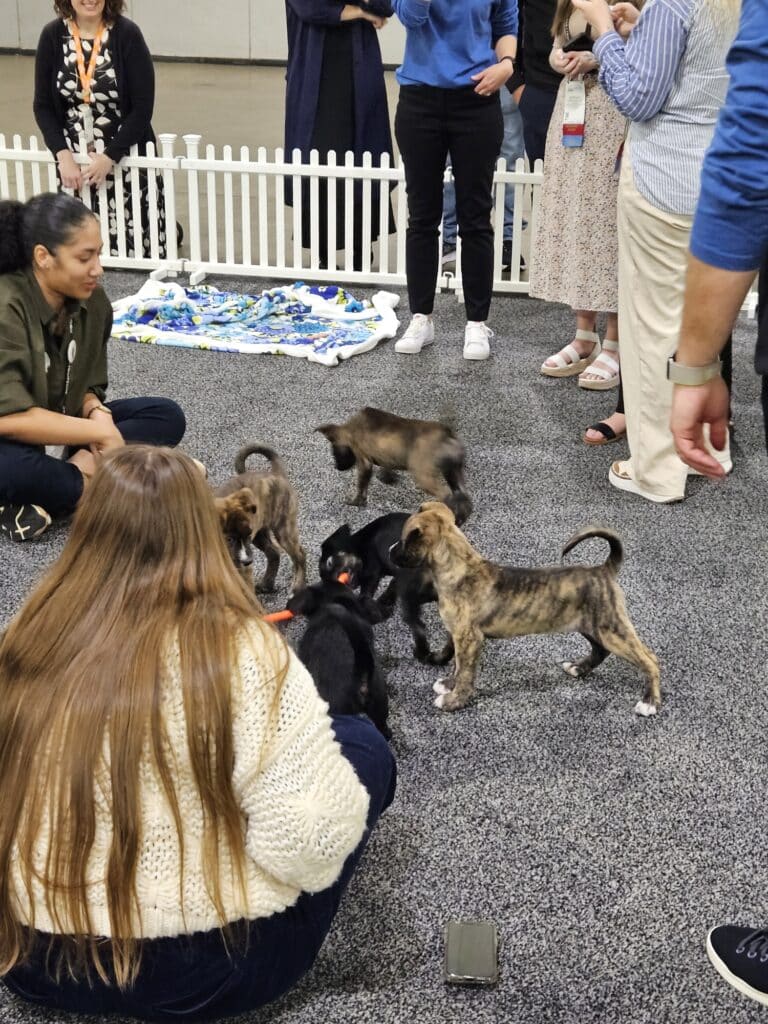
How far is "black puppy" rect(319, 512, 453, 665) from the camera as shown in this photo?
2723 mm

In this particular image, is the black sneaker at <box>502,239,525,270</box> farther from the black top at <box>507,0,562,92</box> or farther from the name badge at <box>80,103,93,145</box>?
the name badge at <box>80,103,93,145</box>

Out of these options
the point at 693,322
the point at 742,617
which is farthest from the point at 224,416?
the point at 693,322

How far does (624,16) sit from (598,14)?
94mm

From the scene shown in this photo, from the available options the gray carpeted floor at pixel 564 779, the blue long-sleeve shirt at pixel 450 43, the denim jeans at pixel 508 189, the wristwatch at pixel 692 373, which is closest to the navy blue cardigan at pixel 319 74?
the denim jeans at pixel 508 189

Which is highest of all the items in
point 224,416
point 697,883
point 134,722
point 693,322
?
point 693,322

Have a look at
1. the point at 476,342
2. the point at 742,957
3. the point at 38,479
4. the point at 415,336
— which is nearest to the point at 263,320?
the point at 415,336

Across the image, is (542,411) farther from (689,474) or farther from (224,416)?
(224,416)

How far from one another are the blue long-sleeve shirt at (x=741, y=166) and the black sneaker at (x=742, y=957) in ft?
3.71

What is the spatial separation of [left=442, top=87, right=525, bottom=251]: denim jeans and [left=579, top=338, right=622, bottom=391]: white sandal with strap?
1.73 meters

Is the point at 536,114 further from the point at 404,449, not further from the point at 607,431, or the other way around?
the point at 404,449

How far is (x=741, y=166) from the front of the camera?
4.70 ft

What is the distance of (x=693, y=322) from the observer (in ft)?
5.11

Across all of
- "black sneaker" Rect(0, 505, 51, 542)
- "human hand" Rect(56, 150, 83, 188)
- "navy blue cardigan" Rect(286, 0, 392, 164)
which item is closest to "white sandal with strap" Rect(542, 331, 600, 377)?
"navy blue cardigan" Rect(286, 0, 392, 164)

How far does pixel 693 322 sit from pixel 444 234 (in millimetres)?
4861
